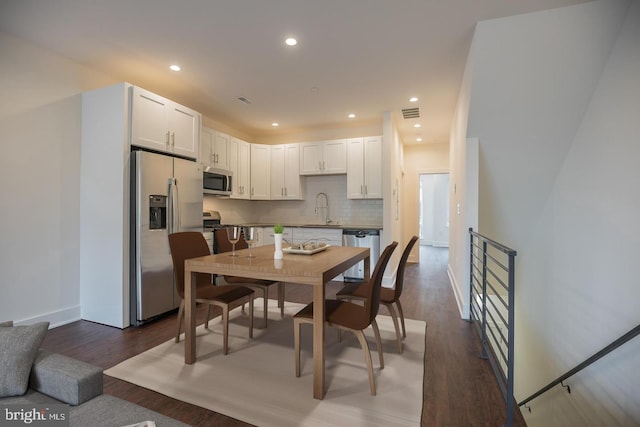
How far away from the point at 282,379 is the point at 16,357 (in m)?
1.42

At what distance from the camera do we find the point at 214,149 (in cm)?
472

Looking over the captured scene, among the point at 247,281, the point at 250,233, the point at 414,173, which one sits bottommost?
the point at 247,281

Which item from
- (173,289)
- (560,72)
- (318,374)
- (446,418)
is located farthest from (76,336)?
(560,72)

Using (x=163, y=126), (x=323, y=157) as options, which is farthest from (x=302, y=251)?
(x=323, y=157)

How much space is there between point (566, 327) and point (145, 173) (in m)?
4.73

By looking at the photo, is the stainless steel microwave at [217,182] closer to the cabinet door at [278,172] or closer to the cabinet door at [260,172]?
the cabinet door at [260,172]

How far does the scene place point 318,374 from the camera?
1.84 m

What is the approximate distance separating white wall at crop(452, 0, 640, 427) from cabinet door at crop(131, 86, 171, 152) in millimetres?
3242

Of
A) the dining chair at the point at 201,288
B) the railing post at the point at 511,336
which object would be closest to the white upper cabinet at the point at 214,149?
the dining chair at the point at 201,288

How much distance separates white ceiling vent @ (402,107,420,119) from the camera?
4570 mm

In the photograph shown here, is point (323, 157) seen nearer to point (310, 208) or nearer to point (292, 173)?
point (292, 173)

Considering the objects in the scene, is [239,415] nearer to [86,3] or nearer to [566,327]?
[86,3]
